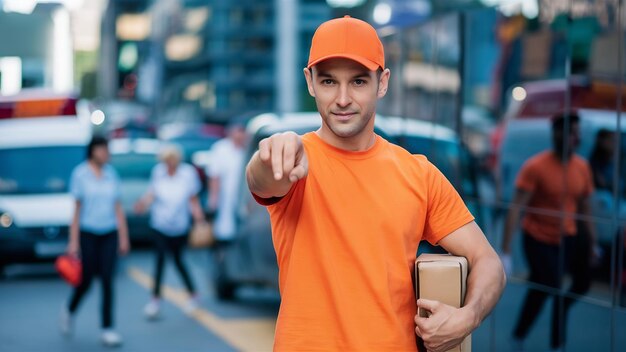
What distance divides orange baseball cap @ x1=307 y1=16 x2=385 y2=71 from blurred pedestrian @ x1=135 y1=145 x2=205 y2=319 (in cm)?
939

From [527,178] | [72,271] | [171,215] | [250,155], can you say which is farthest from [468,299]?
[171,215]

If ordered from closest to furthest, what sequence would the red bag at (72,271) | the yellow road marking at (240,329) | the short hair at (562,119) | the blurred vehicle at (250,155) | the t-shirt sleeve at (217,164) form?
the short hair at (562,119), the blurred vehicle at (250,155), the yellow road marking at (240,329), the red bag at (72,271), the t-shirt sleeve at (217,164)

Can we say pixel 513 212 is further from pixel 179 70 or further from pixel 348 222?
pixel 179 70

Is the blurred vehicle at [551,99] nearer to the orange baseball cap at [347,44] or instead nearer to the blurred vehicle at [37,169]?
the orange baseball cap at [347,44]

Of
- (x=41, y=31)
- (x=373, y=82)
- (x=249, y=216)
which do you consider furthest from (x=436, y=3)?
(x=373, y=82)

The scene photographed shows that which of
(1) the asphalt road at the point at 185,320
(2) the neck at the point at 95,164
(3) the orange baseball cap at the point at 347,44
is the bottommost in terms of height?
(1) the asphalt road at the point at 185,320

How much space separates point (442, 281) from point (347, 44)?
0.65 metres

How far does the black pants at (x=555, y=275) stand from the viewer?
22.0 feet

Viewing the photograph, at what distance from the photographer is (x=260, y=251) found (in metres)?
11.0

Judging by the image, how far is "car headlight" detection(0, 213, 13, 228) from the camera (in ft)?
55.3

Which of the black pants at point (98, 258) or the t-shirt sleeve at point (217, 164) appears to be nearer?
the black pants at point (98, 258)

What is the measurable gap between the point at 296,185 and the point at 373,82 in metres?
0.33

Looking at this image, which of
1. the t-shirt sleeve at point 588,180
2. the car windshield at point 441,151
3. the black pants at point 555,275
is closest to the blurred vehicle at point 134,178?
the car windshield at point 441,151

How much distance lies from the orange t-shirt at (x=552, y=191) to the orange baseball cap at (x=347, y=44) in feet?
11.9
